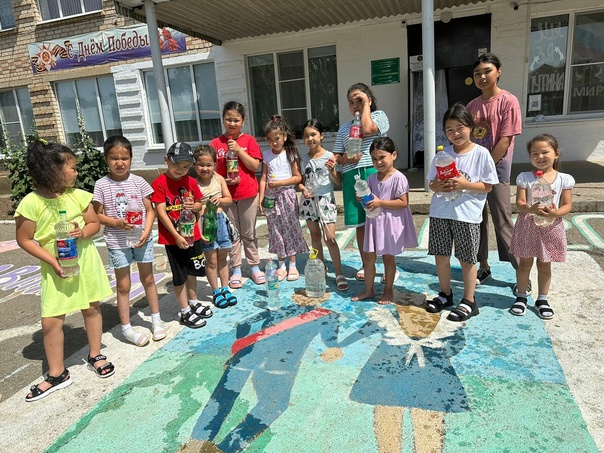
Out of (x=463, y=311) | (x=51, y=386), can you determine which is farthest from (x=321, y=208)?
(x=51, y=386)

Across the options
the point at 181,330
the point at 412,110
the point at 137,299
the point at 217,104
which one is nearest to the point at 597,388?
the point at 181,330

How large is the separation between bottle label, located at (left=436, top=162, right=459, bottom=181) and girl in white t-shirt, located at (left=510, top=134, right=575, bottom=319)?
576mm

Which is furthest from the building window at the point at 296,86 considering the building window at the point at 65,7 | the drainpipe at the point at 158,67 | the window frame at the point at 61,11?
the building window at the point at 65,7

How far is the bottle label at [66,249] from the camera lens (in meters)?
2.63

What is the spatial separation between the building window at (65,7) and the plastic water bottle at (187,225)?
1125 centimetres

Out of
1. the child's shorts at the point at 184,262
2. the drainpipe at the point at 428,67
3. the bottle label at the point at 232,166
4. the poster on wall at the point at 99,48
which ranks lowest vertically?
the child's shorts at the point at 184,262

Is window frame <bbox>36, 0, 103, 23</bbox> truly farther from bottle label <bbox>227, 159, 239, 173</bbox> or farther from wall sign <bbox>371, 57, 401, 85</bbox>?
bottle label <bbox>227, 159, 239, 173</bbox>

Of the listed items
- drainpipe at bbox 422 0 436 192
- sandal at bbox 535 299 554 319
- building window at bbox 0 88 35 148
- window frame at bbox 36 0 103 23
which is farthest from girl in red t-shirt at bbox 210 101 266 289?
building window at bbox 0 88 35 148

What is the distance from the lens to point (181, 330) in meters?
3.50

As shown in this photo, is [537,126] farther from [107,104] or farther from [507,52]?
[107,104]

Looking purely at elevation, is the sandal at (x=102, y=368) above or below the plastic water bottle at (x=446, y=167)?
below

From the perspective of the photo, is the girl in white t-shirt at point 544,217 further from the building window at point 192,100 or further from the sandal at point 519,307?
the building window at point 192,100

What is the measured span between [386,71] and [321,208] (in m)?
6.87

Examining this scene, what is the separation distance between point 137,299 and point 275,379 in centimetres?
226
